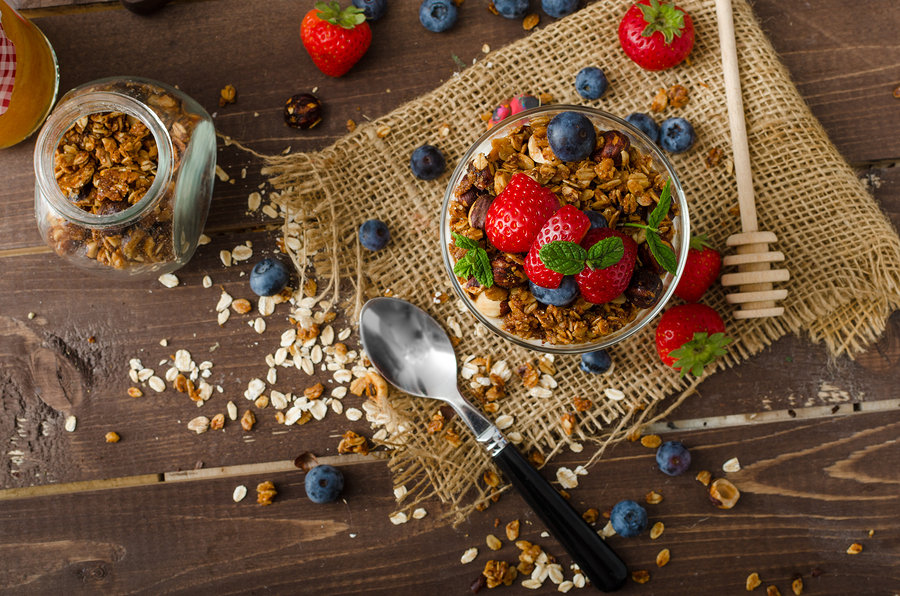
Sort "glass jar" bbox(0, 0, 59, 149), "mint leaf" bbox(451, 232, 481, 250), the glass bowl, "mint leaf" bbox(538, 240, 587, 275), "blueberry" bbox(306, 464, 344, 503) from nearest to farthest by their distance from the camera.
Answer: "mint leaf" bbox(538, 240, 587, 275), "mint leaf" bbox(451, 232, 481, 250), the glass bowl, "glass jar" bbox(0, 0, 59, 149), "blueberry" bbox(306, 464, 344, 503)

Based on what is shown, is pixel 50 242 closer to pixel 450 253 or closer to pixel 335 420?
pixel 335 420

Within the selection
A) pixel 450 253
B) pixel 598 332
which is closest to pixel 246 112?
pixel 450 253

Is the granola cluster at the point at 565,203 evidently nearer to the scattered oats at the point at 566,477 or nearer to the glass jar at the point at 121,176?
the scattered oats at the point at 566,477

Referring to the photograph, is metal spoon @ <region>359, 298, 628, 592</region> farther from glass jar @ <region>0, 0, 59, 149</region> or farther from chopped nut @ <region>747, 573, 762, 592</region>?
glass jar @ <region>0, 0, 59, 149</region>

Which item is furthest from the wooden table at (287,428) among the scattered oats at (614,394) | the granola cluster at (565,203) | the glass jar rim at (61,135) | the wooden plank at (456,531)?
the granola cluster at (565,203)

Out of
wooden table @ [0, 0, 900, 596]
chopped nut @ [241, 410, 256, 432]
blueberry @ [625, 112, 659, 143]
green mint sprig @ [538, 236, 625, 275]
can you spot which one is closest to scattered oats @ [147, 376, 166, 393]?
wooden table @ [0, 0, 900, 596]

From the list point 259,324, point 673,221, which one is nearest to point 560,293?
point 673,221
